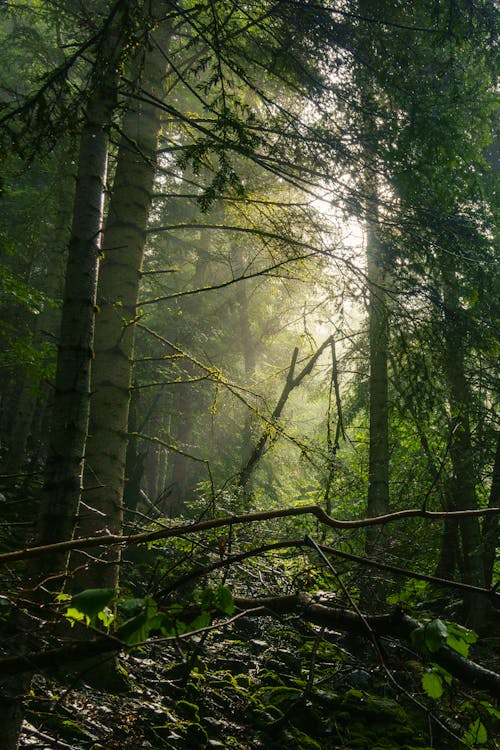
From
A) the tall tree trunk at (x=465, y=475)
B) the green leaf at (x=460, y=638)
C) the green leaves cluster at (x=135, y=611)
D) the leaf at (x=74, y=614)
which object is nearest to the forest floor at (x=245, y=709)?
the leaf at (x=74, y=614)

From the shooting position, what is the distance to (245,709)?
4.35 metres

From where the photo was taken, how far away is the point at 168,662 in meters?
4.98

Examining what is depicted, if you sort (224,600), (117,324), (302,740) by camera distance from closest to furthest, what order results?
(224,600) → (302,740) → (117,324)

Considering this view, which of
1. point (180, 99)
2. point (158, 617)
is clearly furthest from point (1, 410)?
point (158, 617)

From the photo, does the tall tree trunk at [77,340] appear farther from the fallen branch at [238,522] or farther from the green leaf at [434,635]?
the green leaf at [434,635]

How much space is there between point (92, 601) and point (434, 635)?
3.41 ft

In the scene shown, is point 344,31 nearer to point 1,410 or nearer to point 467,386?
point 467,386

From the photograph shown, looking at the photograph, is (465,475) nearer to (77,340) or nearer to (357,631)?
(357,631)

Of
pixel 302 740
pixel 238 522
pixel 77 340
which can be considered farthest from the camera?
pixel 302 740

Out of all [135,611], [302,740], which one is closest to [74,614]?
[135,611]

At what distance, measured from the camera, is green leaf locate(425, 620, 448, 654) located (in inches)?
63.9

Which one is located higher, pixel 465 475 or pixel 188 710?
pixel 465 475

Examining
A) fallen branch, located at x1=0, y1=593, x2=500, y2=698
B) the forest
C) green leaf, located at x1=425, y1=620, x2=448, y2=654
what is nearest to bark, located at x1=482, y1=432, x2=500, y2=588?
the forest

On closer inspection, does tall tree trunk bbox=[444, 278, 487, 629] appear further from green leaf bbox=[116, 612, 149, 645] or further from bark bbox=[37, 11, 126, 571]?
green leaf bbox=[116, 612, 149, 645]
